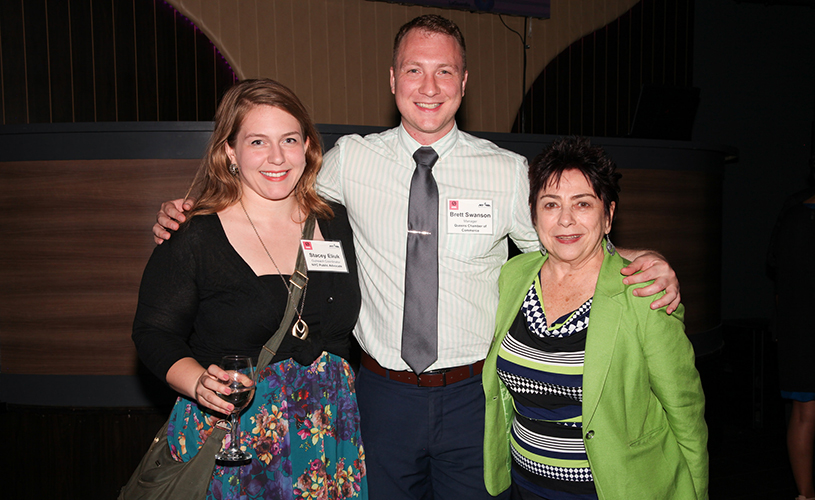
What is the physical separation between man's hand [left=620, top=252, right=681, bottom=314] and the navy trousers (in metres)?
0.62

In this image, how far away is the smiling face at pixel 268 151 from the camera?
5.71ft

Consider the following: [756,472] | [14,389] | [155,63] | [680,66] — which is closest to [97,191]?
[14,389]

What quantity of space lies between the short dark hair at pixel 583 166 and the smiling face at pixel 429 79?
0.37m

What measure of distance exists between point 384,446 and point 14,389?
247 cm

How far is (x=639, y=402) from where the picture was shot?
5.21 ft

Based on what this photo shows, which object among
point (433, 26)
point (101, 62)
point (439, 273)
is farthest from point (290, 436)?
point (101, 62)

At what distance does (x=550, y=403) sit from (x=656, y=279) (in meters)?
0.47

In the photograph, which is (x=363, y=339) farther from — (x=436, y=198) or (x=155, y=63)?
(x=155, y=63)

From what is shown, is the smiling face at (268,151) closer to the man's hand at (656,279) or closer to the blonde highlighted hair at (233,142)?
the blonde highlighted hair at (233,142)

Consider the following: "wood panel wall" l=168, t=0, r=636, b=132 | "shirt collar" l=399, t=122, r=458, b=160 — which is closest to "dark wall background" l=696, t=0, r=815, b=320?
"wood panel wall" l=168, t=0, r=636, b=132

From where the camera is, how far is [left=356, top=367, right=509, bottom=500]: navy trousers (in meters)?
1.83

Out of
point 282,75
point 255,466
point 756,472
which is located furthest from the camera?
point 282,75

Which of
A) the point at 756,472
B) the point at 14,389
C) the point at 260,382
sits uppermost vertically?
the point at 260,382

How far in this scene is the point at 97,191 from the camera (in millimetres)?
3018
